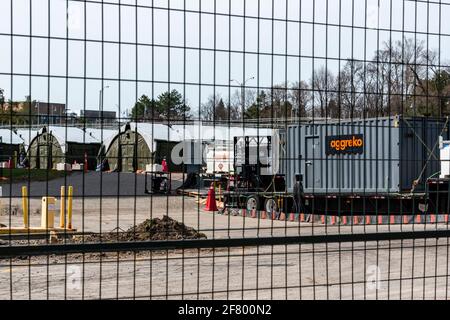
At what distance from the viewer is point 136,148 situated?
548 centimetres

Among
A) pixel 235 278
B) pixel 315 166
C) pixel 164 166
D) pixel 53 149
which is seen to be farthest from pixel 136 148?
pixel 315 166

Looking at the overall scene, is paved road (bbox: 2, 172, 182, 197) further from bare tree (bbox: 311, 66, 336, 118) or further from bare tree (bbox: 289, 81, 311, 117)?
bare tree (bbox: 311, 66, 336, 118)

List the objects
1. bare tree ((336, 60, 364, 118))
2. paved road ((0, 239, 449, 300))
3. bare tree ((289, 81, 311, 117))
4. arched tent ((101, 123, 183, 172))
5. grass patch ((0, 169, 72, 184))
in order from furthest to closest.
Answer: paved road ((0, 239, 449, 300)) → bare tree ((336, 60, 364, 118)) → bare tree ((289, 81, 311, 117)) → grass patch ((0, 169, 72, 184)) → arched tent ((101, 123, 183, 172))

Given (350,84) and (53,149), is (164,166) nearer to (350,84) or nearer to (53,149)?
(53,149)

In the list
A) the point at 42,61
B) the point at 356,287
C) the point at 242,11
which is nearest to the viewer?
the point at 42,61

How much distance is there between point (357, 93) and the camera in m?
5.94

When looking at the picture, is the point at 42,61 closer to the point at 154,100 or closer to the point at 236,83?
the point at 154,100

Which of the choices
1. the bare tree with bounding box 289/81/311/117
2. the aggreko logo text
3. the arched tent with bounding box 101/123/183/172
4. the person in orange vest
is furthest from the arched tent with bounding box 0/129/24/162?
the aggreko logo text

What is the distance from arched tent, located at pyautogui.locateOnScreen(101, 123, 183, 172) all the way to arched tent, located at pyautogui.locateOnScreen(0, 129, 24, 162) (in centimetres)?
85

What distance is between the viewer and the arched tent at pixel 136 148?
538 cm

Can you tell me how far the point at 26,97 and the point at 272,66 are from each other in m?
2.06

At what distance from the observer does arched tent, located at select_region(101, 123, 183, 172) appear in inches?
212
